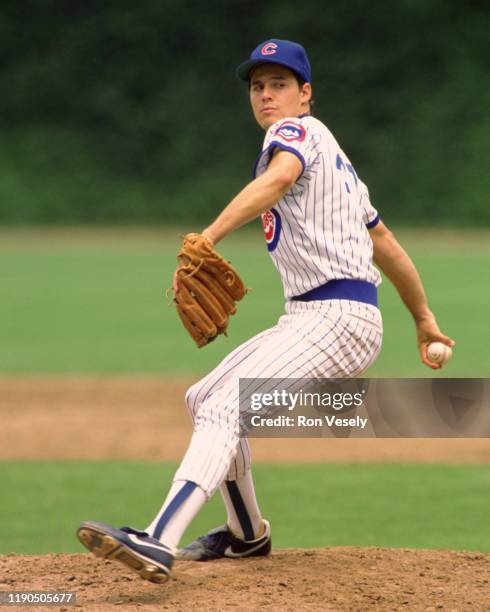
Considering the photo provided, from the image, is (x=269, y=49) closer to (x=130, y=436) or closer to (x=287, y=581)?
(x=287, y=581)

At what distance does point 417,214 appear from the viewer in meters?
26.0

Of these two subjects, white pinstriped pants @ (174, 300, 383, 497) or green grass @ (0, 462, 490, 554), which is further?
green grass @ (0, 462, 490, 554)

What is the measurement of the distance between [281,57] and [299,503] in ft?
9.43

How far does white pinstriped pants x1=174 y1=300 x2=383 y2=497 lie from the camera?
329 centimetres

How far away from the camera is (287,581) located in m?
3.64

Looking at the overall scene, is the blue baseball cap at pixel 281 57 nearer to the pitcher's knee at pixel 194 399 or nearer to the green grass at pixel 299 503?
the pitcher's knee at pixel 194 399

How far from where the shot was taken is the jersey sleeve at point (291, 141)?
3.44 meters

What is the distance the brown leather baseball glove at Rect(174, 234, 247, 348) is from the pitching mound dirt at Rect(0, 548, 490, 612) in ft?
2.48

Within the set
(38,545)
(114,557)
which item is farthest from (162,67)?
(114,557)

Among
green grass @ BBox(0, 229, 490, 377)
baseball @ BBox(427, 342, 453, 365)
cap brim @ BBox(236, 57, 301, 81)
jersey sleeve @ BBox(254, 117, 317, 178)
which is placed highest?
green grass @ BBox(0, 229, 490, 377)

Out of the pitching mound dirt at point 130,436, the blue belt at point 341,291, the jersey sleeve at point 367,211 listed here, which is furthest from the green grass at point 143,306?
the blue belt at point 341,291

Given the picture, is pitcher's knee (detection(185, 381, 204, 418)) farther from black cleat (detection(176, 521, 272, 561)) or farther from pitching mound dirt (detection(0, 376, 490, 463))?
pitching mound dirt (detection(0, 376, 490, 463))

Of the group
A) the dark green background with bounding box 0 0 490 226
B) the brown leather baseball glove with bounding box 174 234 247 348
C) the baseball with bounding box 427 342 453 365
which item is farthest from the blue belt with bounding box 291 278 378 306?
the dark green background with bounding box 0 0 490 226

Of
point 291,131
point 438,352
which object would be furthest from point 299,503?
point 291,131
